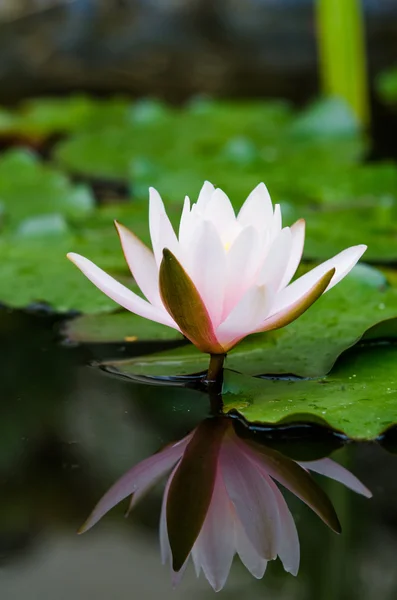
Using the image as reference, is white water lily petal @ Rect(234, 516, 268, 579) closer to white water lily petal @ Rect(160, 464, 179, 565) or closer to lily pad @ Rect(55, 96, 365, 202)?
white water lily petal @ Rect(160, 464, 179, 565)

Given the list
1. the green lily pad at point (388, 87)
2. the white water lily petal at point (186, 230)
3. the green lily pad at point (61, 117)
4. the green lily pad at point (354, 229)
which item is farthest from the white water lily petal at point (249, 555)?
the green lily pad at point (388, 87)

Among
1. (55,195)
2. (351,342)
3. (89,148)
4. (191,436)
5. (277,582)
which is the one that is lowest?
(277,582)

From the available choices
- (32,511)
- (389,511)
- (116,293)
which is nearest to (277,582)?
(389,511)

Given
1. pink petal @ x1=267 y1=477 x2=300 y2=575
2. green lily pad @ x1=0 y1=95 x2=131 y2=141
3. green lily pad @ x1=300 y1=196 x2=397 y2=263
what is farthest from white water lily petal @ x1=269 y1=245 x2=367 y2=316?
green lily pad @ x1=0 y1=95 x2=131 y2=141

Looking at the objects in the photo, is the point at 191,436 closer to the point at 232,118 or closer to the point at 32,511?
the point at 32,511

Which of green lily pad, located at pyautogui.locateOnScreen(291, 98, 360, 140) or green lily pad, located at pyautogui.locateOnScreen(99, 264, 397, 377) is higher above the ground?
green lily pad, located at pyautogui.locateOnScreen(291, 98, 360, 140)

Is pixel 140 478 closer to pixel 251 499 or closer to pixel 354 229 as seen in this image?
pixel 251 499

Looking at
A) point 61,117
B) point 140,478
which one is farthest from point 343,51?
point 140,478
